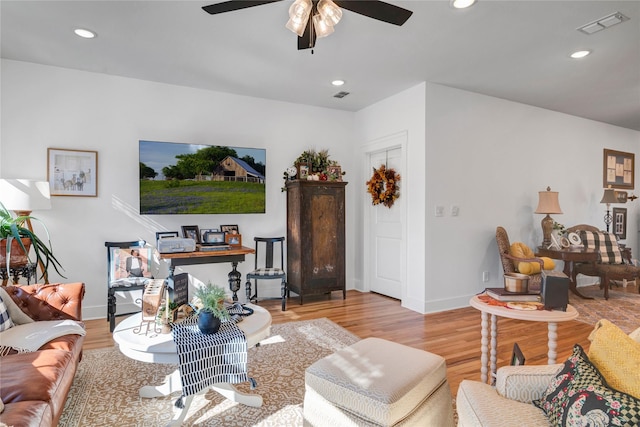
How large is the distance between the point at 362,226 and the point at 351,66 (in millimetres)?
2371

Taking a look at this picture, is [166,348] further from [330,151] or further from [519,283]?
[330,151]

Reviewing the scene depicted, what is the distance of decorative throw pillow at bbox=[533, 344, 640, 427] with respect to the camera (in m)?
1.03

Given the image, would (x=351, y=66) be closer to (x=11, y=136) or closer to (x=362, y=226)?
(x=362, y=226)

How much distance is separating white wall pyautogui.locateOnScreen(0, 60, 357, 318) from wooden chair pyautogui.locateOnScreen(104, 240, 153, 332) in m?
0.27

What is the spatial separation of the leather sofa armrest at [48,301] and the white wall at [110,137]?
5.00 ft

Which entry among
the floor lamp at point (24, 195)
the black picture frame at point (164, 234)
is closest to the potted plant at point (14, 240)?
the floor lamp at point (24, 195)

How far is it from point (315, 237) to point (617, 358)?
3583mm

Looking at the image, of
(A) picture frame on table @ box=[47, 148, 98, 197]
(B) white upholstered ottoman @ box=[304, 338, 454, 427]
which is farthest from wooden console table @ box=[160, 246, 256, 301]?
(B) white upholstered ottoman @ box=[304, 338, 454, 427]

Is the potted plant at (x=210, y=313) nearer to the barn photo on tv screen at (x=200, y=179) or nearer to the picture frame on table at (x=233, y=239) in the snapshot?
the picture frame on table at (x=233, y=239)

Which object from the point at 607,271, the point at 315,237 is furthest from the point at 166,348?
the point at 607,271

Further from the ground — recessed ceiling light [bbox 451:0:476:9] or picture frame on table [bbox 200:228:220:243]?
recessed ceiling light [bbox 451:0:476:9]

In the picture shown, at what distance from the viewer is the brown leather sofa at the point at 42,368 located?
1.39m

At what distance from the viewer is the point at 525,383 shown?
141cm

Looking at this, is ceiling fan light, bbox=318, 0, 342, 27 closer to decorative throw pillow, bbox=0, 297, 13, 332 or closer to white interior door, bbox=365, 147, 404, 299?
decorative throw pillow, bbox=0, 297, 13, 332
